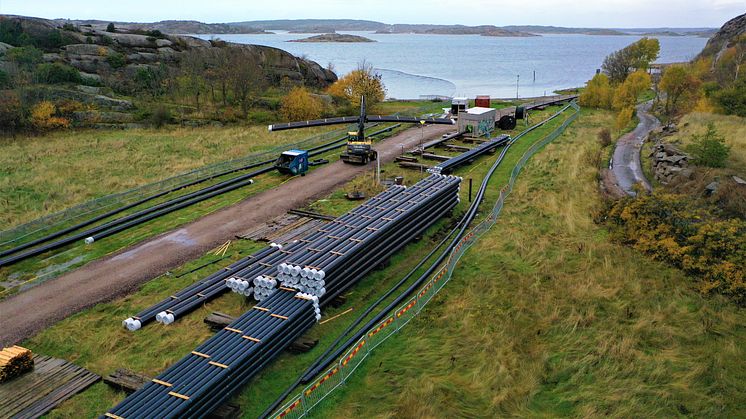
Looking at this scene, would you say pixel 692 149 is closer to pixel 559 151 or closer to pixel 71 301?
pixel 559 151

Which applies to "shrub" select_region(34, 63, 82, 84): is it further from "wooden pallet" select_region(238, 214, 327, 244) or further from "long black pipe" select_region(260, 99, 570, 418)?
"long black pipe" select_region(260, 99, 570, 418)

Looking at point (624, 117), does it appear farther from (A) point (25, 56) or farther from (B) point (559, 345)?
(A) point (25, 56)

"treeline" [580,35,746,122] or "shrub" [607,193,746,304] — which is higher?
"treeline" [580,35,746,122]

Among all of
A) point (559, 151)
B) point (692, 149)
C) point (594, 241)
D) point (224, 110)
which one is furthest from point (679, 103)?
point (224, 110)

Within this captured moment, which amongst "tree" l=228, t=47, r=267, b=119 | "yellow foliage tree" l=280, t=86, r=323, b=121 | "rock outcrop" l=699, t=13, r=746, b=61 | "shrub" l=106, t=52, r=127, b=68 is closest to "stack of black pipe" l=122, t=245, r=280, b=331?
"yellow foliage tree" l=280, t=86, r=323, b=121

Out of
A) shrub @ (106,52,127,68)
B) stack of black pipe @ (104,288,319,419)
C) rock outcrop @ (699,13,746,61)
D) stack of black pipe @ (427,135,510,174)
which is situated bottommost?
stack of black pipe @ (104,288,319,419)

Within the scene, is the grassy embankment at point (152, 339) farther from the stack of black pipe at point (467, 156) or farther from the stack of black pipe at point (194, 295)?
the stack of black pipe at point (467, 156)
